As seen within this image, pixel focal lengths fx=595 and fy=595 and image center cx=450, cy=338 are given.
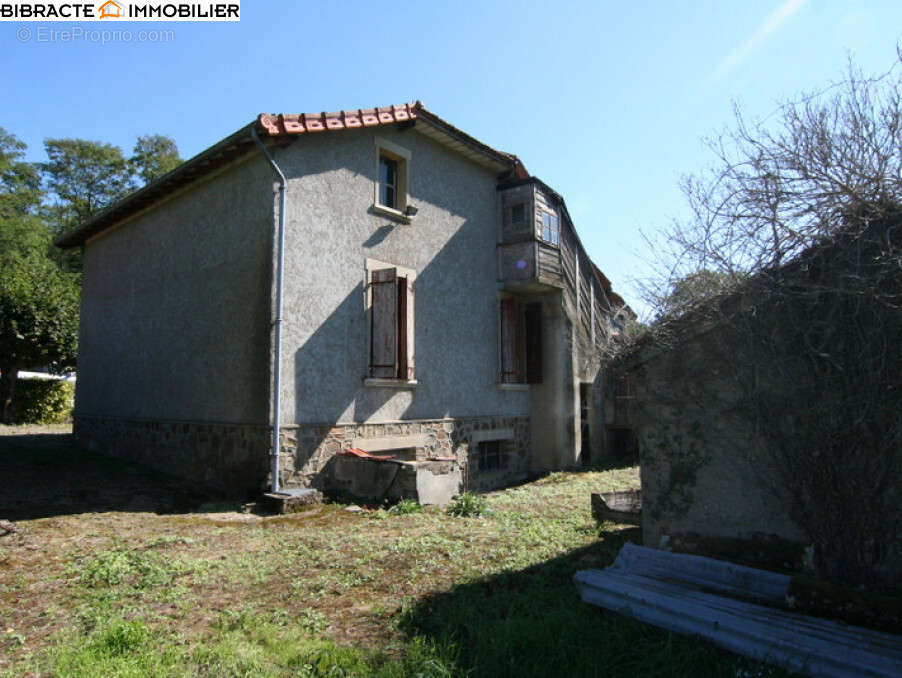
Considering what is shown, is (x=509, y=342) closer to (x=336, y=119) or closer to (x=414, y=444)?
(x=414, y=444)

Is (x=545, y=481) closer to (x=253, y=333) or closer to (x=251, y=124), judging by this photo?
(x=253, y=333)

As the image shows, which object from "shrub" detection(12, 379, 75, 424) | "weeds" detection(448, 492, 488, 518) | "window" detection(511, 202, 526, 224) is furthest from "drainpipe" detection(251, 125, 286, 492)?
"shrub" detection(12, 379, 75, 424)

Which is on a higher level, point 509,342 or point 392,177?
point 392,177

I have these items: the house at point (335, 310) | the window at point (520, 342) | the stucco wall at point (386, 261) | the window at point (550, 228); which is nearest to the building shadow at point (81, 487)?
the house at point (335, 310)

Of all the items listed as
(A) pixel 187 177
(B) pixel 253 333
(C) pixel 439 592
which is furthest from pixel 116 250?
(C) pixel 439 592

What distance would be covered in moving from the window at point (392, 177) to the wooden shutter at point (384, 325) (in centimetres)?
135

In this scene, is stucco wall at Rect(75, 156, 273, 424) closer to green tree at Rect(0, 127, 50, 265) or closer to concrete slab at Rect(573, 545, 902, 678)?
concrete slab at Rect(573, 545, 902, 678)

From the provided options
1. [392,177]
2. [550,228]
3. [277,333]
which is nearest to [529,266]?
[550,228]

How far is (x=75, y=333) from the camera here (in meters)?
17.1

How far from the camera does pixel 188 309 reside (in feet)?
32.3

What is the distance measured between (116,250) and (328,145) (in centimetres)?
572

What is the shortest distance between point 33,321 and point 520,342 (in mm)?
13279

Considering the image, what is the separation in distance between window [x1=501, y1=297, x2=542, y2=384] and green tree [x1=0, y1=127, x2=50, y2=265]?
21705mm

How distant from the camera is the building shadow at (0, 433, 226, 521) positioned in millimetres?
7625
